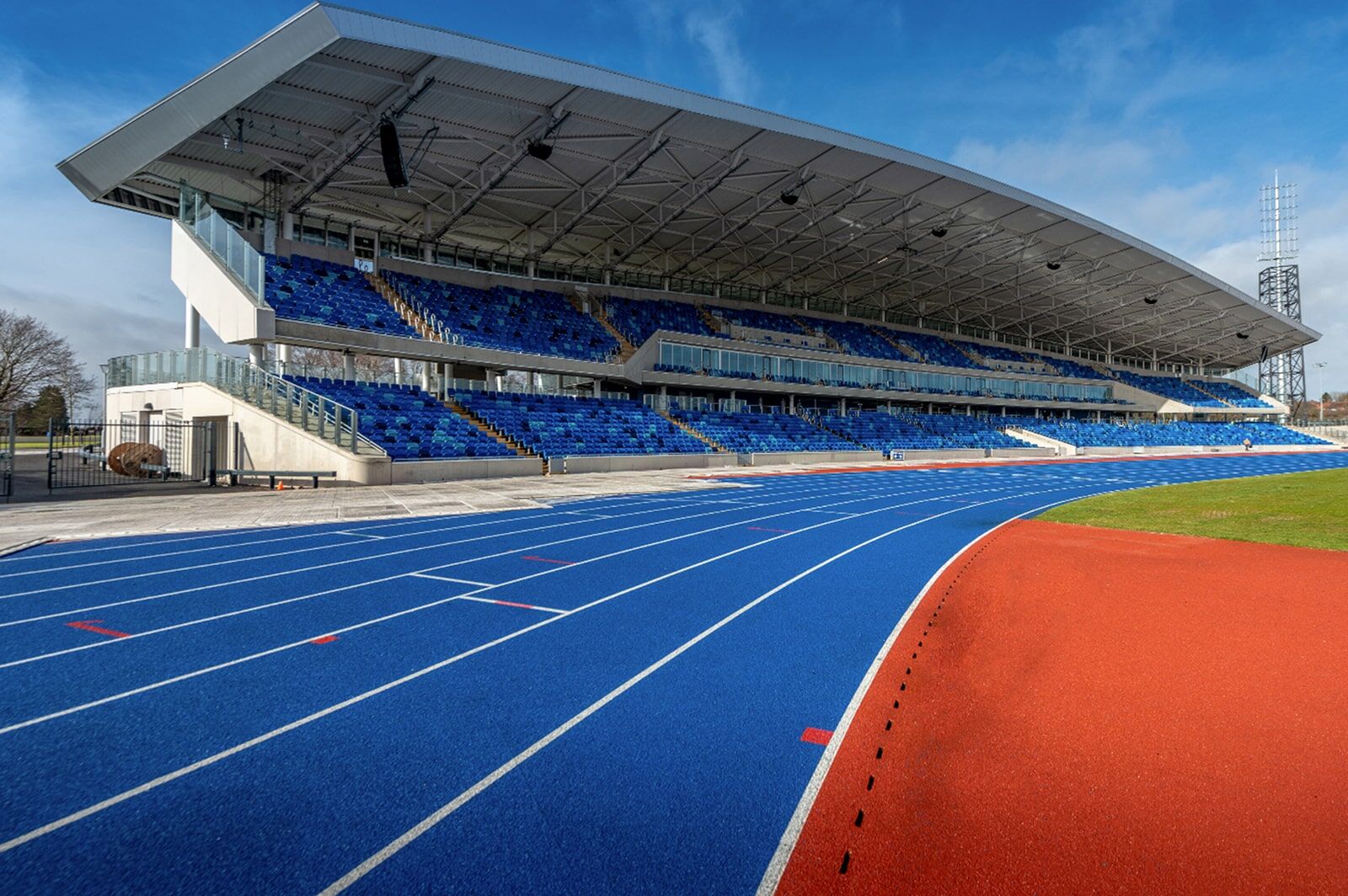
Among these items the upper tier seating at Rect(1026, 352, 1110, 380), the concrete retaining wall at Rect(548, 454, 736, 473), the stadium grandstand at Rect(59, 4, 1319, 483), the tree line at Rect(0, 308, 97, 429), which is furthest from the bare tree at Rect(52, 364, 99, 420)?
the upper tier seating at Rect(1026, 352, 1110, 380)

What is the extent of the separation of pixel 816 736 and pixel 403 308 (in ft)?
101

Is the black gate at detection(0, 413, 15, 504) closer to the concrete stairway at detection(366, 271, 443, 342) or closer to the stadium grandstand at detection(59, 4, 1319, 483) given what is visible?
the stadium grandstand at detection(59, 4, 1319, 483)

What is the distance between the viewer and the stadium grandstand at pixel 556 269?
21578 millimetres

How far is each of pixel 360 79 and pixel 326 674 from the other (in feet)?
75.8

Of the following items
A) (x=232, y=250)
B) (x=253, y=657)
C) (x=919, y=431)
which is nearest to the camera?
(x=253, y=657)

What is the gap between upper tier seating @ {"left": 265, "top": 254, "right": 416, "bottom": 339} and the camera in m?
25.4

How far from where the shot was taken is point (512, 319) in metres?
34.9

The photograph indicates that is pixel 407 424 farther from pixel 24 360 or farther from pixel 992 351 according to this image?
pixel 992 351

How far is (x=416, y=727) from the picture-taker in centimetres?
382

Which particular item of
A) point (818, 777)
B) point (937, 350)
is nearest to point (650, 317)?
point (937, 350)

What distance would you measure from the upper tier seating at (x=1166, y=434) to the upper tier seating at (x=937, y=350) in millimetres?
7503

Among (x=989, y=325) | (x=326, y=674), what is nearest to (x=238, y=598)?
(x=326, y=674)

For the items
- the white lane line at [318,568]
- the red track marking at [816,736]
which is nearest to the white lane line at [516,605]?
the white lane line at [318,568]

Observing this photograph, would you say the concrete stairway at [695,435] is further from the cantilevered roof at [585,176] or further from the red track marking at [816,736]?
the red track marking at [816,736]
